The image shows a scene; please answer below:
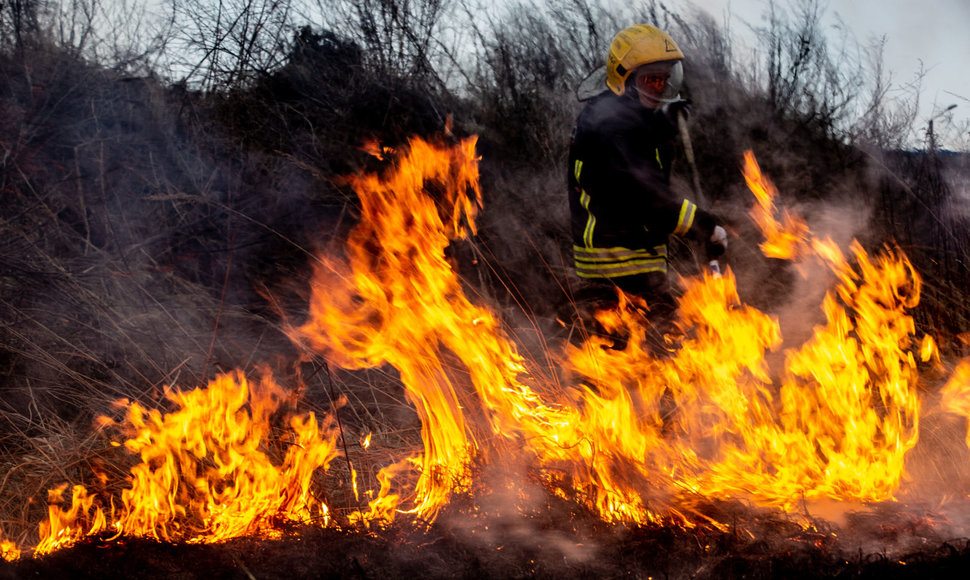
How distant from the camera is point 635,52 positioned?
3.39 metres

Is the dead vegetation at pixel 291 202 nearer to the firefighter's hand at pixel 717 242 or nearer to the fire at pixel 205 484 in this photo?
the fire at pixel 205 484

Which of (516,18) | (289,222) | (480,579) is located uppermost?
(516,18)

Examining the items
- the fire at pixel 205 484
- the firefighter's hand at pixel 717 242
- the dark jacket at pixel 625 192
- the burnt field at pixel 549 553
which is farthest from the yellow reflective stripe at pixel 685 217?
the fire at pixel 205 484

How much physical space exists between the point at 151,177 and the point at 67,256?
0.94 meters

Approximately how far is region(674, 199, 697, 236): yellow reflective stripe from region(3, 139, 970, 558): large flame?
1.22 ft

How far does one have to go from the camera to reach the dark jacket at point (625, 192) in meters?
3.34

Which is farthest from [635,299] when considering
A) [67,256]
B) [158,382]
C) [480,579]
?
[67,256]

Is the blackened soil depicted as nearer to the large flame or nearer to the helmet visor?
the large flame

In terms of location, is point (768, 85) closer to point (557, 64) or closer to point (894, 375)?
point (557, 64)

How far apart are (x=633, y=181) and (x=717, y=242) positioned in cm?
48

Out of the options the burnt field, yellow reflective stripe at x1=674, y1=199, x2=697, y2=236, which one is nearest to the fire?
the burnt field

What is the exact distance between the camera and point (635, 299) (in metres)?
3.54

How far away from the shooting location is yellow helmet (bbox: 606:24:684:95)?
11.1 ft

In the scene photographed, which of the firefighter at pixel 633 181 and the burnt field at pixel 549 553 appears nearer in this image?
the burnt field at pixel 549 553
